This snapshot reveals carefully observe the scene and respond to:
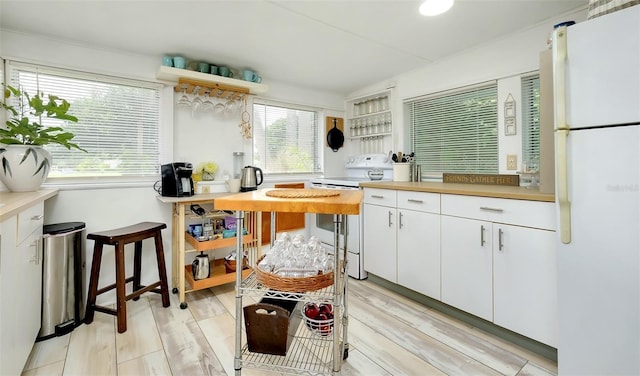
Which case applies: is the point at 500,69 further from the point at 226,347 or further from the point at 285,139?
the point at 226,347

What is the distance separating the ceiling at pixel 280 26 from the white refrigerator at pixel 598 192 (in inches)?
32.9

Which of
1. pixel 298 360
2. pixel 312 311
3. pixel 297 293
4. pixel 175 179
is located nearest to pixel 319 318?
pixel 312 311

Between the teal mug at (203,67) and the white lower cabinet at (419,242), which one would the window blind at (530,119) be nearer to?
the white lower cabinet at (419,242)

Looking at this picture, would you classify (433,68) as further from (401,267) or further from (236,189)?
(236,189)

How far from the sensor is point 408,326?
1919 millimetres

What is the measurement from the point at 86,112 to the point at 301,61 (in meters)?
1.87

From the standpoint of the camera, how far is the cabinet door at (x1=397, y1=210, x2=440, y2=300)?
2.09 m

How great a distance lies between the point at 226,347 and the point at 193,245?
988mm

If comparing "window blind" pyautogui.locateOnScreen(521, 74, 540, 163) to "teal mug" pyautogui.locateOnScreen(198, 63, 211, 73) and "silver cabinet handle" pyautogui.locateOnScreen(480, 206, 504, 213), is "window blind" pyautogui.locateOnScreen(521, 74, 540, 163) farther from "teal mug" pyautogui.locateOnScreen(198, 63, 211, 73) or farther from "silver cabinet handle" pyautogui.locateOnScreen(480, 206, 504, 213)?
"teal mug" pyautogui.locateOnScreen(198, 63, 211, 73)

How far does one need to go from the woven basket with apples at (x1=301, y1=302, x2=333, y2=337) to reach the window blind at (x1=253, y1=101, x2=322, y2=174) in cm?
198

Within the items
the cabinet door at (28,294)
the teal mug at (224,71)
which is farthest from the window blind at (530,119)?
the cabinet door at (28,294)

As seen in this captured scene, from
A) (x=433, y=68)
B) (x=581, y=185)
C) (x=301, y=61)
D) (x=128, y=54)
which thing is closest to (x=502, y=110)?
(x=433, y=68)

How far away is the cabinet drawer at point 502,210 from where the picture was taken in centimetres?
153

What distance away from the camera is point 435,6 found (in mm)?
1703
